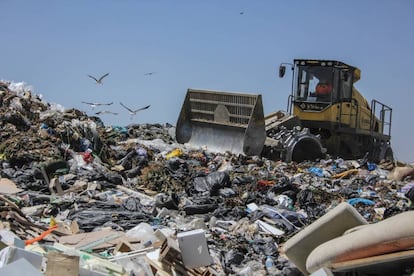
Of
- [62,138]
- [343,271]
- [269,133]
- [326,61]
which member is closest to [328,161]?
[269,133]

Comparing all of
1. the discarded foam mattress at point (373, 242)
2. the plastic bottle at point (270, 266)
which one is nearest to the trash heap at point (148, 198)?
the plastic bottle at point (270, 266)

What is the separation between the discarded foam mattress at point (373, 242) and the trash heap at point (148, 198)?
4.45 feet

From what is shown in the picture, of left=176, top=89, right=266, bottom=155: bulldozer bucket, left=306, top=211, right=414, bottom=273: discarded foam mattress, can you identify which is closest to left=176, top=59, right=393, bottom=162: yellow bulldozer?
left=176, top=89, right=266, bottom=155: bulldozer bucket

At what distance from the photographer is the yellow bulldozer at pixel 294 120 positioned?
39.9 feet

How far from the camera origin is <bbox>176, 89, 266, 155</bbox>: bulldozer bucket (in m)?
11.9

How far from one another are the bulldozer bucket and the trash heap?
1.15ft

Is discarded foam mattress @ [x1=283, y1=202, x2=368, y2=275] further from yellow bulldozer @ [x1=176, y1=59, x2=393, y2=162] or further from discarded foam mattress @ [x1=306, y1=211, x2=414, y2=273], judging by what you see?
yellow bulldozer @ [x1=176, y1=59, x2=393, y2=162]

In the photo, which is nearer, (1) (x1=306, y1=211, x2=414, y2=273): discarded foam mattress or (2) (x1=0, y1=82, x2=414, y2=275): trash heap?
(1) (x1=306, y1=211, x2=414, y2=273): discarded foam mattress

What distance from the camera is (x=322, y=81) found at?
1350 centimetres

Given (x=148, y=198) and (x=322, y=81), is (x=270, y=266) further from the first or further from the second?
(x=322, y=81)

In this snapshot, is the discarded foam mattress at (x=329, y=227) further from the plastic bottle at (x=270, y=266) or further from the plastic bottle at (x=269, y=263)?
the plastic bottle at (x=269, y=263)

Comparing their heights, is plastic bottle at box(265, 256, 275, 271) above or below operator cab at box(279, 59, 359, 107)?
below

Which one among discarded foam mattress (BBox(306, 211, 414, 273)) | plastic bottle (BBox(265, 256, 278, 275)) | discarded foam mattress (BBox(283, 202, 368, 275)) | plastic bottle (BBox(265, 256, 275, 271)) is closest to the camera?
discarded foam mattress (BBox(306, 211, 414, 273))

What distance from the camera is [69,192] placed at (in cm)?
877
